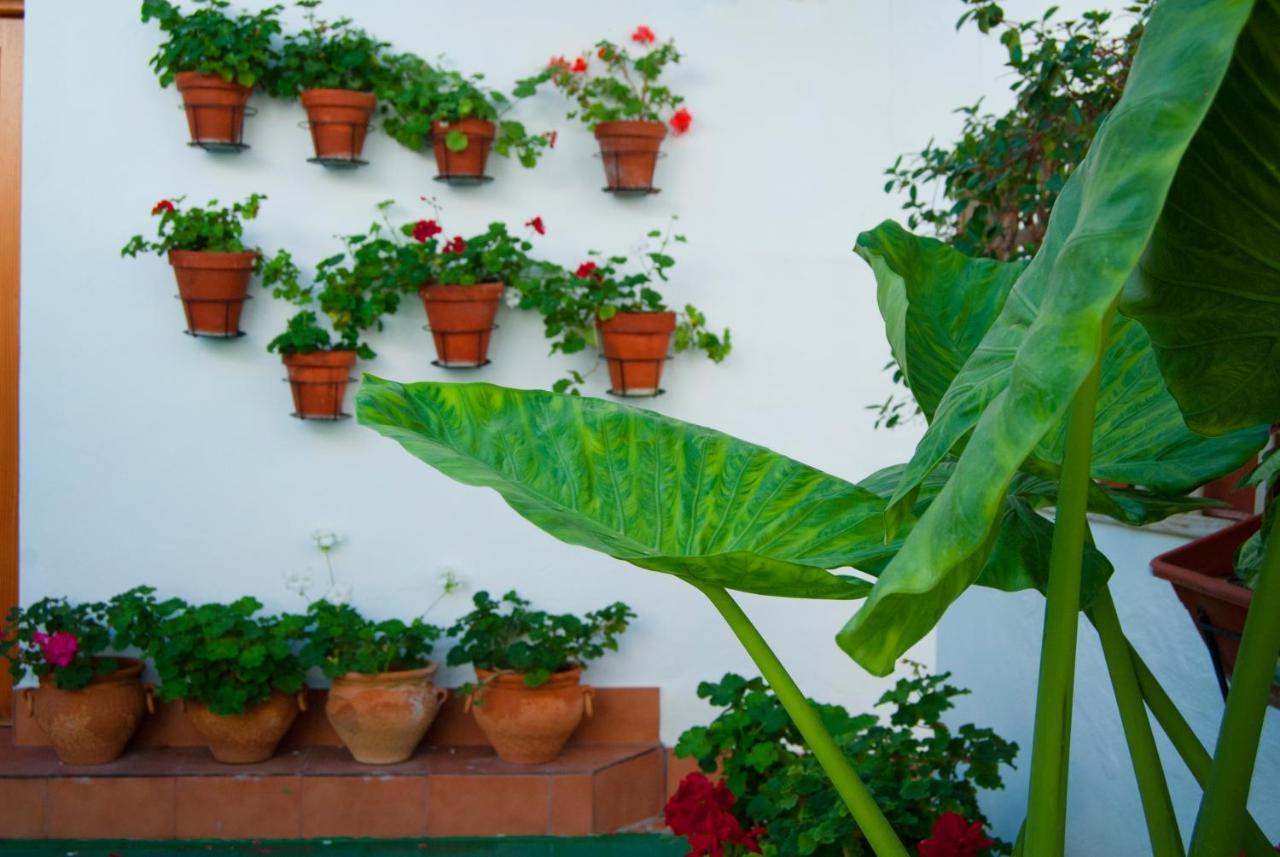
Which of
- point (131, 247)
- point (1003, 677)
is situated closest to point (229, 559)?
point (131, 247)

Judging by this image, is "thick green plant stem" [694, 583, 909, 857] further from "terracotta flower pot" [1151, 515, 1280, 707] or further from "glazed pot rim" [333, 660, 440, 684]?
"glazed pot rim" [333, 660, 440, 684]

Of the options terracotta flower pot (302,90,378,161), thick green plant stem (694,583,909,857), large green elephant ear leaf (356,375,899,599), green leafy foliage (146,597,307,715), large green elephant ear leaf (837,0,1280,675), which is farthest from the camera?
terracotta flower pot (302,90,378,161)

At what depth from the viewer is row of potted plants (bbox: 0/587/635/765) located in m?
3.79

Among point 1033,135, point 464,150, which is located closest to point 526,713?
point 464,150

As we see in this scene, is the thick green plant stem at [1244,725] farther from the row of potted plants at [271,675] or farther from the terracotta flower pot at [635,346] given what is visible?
the terracotta flower pot at [635,346]

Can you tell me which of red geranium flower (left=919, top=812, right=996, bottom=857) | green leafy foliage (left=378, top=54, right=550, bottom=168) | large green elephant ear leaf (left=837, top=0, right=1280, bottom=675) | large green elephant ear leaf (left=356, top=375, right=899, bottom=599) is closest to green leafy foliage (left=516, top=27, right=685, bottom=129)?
green leafy foliage (left=378, top=54, right=550, bottom=168)

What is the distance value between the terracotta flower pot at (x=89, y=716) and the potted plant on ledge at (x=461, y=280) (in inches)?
51.9

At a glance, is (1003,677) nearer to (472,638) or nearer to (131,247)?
(472,638)

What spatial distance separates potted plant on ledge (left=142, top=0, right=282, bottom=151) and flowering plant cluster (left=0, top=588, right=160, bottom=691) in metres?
1.37

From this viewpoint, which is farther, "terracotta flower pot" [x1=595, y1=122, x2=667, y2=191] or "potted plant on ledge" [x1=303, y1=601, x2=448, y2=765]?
"terracotta flower pot" [x1=595, y1=122, x2=667, y2=191]

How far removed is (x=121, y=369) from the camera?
161 inches

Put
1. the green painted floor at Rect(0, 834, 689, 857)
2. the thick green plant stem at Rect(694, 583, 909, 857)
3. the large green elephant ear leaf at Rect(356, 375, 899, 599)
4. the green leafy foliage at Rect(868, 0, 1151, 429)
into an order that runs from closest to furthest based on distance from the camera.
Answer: the thick green plant stem at Rect(694, 583, 909, 857) → the large green elephant ear leaf at Rect(356, 375, 899, 599) → the green leafy foliage at Rect(868, 0, 1151, 429) → the green painted floor at Rect(0, 834, 689, 857)

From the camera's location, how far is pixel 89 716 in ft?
12.5

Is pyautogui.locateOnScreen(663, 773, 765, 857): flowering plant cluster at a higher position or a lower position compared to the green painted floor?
higher
